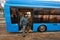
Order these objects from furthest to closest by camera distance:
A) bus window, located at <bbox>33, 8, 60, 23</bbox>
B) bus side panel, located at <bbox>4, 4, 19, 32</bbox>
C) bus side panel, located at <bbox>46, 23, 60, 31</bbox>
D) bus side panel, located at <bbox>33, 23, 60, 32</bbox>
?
bus side panel, located at <bbox>46, 23, 60, 31</bbox> → bus side panel, located at <bbox>33, 23, 60, 32</bbox> → bus window, located at <bbox>33, 8, 60, 23</bbox> → bus side panel, located at <bbox>4, 4, 19, 32</bbox>

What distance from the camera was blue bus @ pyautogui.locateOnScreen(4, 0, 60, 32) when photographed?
10.8 metres

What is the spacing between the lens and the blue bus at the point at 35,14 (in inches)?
424

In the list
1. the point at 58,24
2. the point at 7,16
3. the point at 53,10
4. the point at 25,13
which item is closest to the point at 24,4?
the point at 25,13

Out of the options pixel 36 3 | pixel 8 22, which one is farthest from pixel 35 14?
pixel 8 22

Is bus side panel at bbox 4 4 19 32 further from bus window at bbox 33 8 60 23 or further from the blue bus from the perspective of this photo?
bus window at bbox 33 8 60 23

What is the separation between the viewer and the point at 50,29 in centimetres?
1145

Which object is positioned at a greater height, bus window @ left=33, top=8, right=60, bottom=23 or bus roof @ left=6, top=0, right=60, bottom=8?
bus roof @ left=6, top=0, right=60, bottom=8

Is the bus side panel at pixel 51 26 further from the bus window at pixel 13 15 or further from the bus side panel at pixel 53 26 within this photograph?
the bus window at pixel 13 15

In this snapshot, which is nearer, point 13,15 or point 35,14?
point 13,15

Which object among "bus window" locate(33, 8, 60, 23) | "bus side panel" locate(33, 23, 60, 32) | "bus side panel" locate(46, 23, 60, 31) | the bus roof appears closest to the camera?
the bus roof

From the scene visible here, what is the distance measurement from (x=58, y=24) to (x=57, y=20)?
0.32 metres

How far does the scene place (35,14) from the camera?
11.0 meters

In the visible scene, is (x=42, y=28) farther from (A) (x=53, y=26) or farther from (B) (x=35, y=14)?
(B) (x=35, y=14)

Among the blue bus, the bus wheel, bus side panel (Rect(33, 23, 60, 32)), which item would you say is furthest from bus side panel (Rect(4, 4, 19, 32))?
the bus wheel
